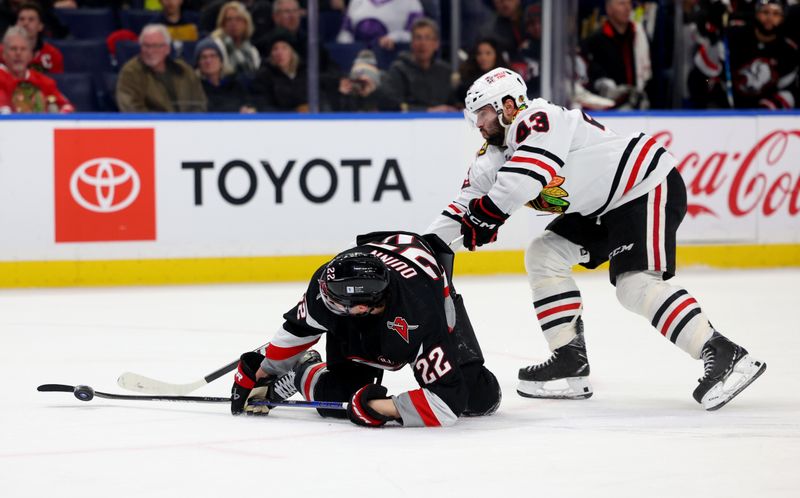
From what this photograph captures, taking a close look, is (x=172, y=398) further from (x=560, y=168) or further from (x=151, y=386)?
(x=560, y=168)

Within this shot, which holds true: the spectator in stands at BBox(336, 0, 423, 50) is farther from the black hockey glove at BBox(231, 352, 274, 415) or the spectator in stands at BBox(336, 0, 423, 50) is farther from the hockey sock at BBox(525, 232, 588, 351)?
the black hockey glove at BBox(231, 352, 274, 415)

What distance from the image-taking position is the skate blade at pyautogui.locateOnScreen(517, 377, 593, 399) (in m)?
4.32

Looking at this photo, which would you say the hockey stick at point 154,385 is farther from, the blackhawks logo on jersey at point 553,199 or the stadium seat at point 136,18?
the stadium seat at point 136,18

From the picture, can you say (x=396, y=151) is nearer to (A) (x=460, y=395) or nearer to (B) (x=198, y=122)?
(B) (x=198, y=122)

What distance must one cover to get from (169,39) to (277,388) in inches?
159

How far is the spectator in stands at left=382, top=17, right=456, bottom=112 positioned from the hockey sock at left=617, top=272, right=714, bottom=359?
3.92 meters

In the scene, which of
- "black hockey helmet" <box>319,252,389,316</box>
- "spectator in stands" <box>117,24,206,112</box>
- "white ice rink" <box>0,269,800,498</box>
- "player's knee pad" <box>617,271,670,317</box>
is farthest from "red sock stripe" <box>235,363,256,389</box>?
"spectator in stands" <box>117,24,206,112</box>

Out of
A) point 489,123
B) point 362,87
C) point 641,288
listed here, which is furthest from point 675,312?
point 362,87

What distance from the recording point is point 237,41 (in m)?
7.73

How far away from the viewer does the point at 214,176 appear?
746 cm

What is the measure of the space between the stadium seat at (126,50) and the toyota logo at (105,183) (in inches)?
24.9

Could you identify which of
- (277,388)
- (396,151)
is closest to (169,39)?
(396,151)

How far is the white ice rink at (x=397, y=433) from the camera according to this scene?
311cm

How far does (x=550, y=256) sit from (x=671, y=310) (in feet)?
1.57
